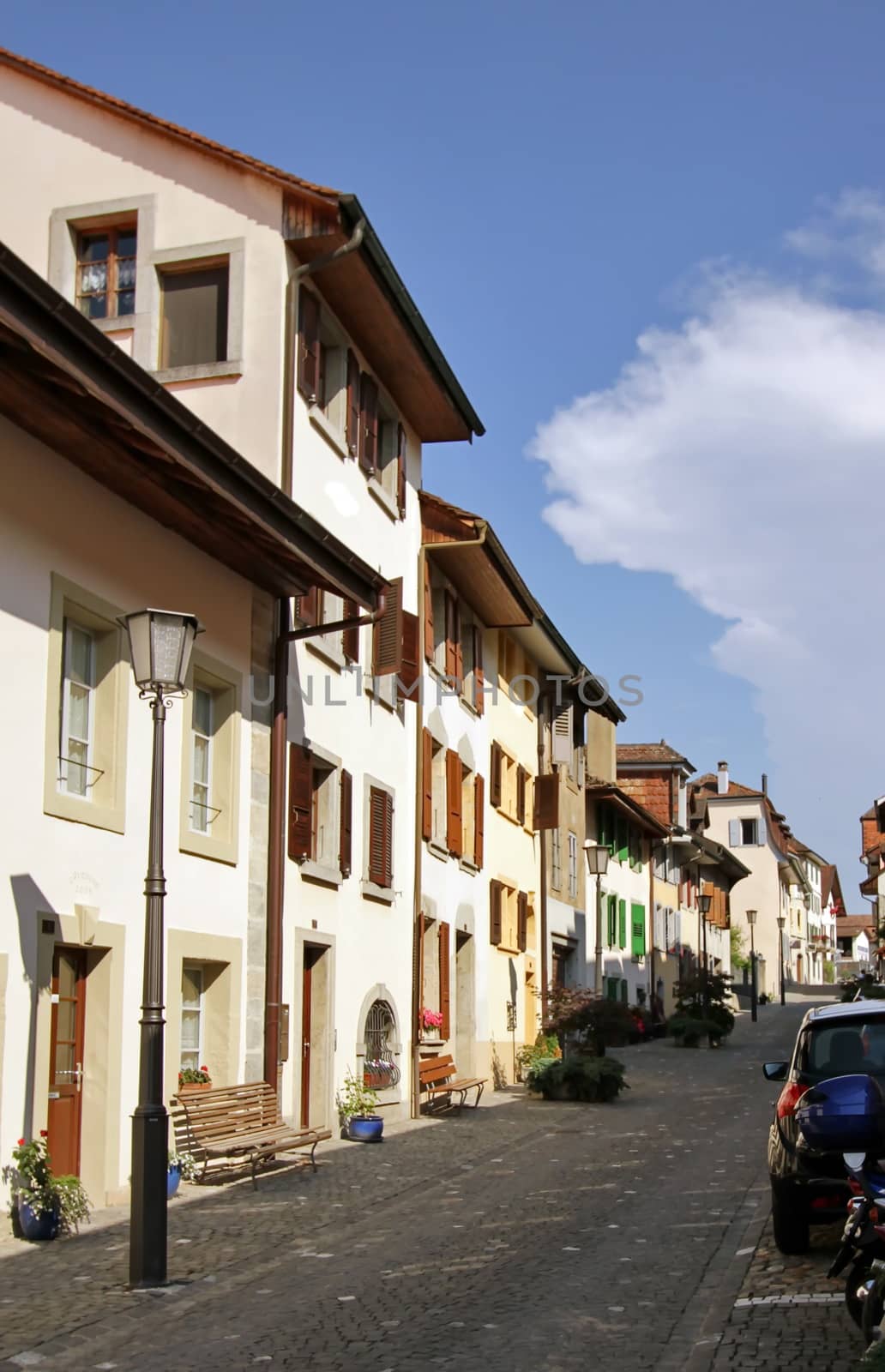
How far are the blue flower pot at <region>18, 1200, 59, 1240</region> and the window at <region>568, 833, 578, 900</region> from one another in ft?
80.4

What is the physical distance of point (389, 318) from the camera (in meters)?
18.5

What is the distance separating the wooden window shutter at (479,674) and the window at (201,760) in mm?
11264

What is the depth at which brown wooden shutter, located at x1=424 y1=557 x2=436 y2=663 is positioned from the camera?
22141 millimetres

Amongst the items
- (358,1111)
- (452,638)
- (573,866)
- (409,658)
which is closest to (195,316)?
(409,658)

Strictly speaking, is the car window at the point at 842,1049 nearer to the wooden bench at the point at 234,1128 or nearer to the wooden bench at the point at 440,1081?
the wooden bench at the point at 234,1128

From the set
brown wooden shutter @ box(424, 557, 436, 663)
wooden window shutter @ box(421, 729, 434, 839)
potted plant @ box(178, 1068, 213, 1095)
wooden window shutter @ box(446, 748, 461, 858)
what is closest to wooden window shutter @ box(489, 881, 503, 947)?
wooden window shutter @ box(446, 748, 461, 858)

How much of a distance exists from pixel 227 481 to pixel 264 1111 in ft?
18.3

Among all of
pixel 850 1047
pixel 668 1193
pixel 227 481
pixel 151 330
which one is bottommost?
pixel 668 1193

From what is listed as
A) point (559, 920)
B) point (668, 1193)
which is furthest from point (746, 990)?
point (668, 1193)

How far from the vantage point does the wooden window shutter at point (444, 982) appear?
2272 cm

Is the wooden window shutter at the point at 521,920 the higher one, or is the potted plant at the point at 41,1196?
the wooden window shutter at the point at 521,920

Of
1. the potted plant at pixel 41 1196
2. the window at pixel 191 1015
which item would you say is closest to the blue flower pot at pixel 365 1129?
the window at pixel 191 1015

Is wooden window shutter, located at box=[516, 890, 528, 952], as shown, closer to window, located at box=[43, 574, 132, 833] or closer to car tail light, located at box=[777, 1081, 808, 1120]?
window, located at box=[43, 574, 132, 833]

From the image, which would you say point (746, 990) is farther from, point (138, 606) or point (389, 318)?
point (138, 606)
